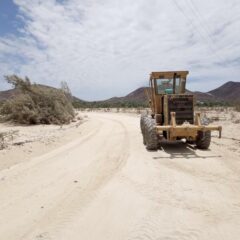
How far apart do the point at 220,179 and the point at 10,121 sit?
1825cm

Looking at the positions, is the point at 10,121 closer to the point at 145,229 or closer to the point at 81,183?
the point at 81,183

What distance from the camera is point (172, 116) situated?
11.3 metres

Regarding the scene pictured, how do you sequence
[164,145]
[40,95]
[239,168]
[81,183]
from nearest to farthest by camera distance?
1. [81,183]
2. [239,168]
3. [164,145]
4. [40,95]

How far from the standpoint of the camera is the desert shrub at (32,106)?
22281 millimetres

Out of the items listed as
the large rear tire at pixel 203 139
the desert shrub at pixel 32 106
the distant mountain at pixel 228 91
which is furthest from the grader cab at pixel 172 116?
the distant mountain at pixel 228 91

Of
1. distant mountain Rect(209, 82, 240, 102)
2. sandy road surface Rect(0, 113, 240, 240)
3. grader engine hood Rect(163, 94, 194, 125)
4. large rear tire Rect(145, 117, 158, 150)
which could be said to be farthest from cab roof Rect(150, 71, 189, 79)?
distant mountain Rect(209, 82, 240, 102)

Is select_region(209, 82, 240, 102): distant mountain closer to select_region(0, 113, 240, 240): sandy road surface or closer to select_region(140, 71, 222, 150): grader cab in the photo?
select_region(140, 71, 222, 150): grader cab

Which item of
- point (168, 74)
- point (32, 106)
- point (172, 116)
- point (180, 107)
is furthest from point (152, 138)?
point (32, 106)

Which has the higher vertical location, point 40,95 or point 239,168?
point 40,95

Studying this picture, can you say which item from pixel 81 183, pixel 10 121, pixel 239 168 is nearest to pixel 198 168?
pixel 239 168

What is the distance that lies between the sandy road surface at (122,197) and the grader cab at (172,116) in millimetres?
982

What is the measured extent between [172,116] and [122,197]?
5.67 metres

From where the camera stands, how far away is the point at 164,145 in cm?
1252

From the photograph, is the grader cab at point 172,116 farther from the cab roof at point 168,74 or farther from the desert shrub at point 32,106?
the desert shrub at point 32,106
